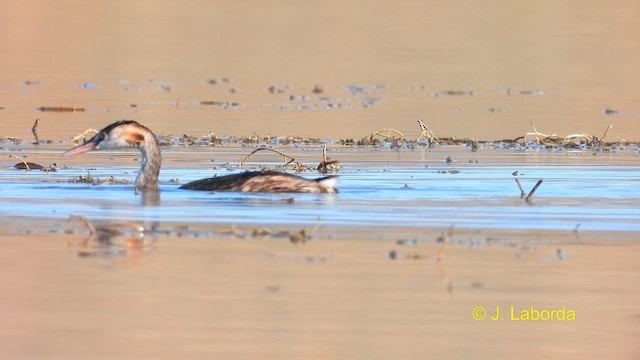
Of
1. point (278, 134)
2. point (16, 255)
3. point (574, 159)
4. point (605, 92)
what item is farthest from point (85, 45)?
point (16, 255)

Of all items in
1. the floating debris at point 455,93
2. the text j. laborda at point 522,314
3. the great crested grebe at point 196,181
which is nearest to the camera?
the text j. laborda at point 522,314

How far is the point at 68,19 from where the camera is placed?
53.2 m

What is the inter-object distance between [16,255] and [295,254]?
1.70 meters

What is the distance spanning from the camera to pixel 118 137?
52.8 feet

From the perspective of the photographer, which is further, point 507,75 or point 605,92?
point 507,75

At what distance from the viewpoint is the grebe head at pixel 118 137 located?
16062 mm

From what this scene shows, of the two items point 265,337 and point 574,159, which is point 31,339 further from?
point 574,159

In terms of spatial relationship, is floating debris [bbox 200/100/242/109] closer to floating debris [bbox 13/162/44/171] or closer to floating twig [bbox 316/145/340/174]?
floating twig [bbox 316/145/340/174]

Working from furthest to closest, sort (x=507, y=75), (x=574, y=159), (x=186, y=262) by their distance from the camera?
(x=507, y=75) → (x=574, y=159) → (x=186, y=262)

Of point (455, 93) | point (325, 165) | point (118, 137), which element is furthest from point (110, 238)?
point (455, 93)

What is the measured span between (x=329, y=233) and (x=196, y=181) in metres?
3.53

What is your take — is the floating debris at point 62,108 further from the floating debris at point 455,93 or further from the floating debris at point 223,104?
the floating debris at point 455,93

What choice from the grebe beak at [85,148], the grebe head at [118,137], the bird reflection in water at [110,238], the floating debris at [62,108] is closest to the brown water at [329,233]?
the bird reflection in water at [110,238]

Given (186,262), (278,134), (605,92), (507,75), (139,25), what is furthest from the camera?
(139,25)
